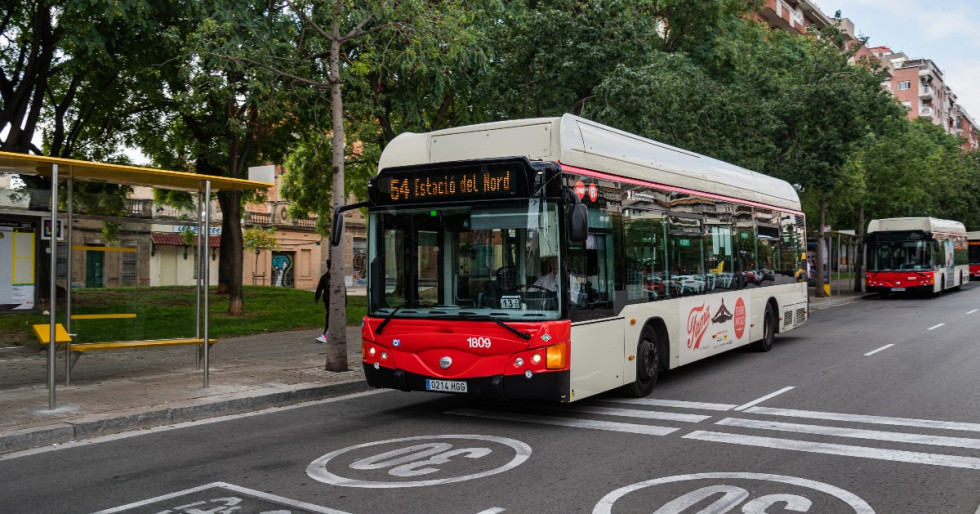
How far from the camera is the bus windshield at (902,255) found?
102 feet

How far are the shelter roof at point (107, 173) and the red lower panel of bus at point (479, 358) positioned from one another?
11.0ft

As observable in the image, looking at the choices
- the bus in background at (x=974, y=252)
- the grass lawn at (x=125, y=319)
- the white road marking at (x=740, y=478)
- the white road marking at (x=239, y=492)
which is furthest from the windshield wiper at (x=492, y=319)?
the bus in background at (x=974, y=252)

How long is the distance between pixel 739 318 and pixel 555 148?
6.28 metres

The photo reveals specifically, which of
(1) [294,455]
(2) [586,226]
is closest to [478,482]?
(1) [294,455]

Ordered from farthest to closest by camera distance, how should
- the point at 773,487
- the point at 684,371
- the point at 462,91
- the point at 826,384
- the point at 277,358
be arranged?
the point at 462,91 < the point at 277,358 < the point at 684,371 < the point at 826,384 < the point at 773,487

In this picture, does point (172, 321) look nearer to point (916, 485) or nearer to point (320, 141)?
point (916, 485)

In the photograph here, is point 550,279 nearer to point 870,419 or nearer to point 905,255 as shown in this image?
point 870,419

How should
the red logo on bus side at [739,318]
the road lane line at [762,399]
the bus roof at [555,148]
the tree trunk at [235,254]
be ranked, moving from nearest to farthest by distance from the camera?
the bus roof at [555,148] < the road lane line at [762,399] < the red logo on bus side at [739,318] < the tree trunk at [235,254]

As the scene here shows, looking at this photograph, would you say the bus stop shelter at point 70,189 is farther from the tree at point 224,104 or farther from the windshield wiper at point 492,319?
the windshield wiper at point 492,319

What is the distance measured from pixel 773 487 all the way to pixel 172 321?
8987 mm

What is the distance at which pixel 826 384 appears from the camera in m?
10.5

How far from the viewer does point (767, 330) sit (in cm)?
1436

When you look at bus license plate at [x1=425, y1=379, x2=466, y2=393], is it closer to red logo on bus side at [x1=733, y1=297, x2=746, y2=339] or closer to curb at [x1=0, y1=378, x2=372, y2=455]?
curb at [x1=0, y1=378, x2=372, y2=455]

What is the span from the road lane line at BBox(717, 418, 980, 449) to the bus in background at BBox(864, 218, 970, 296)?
2694cm
